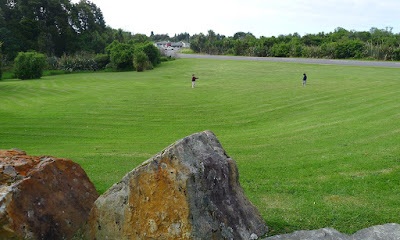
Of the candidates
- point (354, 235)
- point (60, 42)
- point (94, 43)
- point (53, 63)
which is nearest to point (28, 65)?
point (53, 63)

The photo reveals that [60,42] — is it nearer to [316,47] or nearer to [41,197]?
[316,47]

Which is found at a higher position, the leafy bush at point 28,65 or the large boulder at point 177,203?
the leafy bush at point 28,65

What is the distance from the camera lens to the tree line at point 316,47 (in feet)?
211

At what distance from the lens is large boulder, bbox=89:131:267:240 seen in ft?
18.6

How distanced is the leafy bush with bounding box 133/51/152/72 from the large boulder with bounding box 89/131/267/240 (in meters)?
58.0

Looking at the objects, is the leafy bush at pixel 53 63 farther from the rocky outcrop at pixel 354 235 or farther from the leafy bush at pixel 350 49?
the rocky outcrop at pixel 354 235

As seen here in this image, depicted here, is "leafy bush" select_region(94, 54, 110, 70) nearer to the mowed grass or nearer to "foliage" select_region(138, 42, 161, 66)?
"foliage" select_region(138, 42, 161, 66)

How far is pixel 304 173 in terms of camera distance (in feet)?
37.0

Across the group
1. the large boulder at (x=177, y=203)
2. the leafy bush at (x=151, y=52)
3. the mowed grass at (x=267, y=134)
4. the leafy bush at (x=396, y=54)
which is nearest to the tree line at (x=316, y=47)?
the leafy bush at (x=396, y=54)

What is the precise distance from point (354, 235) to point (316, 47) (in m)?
72.8

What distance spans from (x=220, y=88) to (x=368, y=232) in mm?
30000

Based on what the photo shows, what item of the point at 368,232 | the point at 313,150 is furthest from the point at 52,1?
the point at 368,232

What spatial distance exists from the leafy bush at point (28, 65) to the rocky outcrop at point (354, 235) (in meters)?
58.4

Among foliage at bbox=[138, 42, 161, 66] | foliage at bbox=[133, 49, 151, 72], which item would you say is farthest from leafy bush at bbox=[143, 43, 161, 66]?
foliage at bbox=[133, 49, 151, 72]
